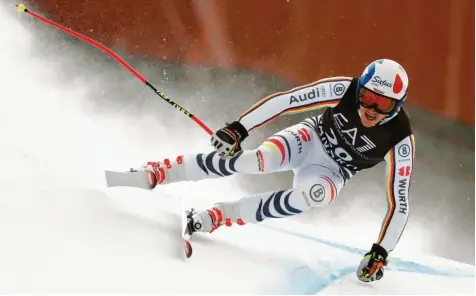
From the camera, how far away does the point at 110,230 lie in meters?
1.91

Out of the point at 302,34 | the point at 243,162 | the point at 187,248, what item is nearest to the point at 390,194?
the point at 243,162

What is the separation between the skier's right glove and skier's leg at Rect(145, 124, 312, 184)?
8 cm

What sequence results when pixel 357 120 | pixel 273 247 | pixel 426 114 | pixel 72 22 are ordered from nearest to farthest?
pixel 357 120, pixel 273 247, pixel 72 22, pixel 426 114

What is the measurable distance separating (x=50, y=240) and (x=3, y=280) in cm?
18

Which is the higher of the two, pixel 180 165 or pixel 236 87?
pixel 236 87

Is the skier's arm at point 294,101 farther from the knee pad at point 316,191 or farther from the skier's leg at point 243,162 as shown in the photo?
the knee pad at point 316,191

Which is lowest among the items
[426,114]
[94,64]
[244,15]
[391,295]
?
[391,295]

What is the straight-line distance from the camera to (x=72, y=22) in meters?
2.84

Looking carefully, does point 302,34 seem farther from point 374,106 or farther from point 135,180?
point 135,180

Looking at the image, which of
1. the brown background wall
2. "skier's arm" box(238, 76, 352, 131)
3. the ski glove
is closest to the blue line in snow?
the ski glove

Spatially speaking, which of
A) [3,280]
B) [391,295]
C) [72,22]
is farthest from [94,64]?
[391,295]

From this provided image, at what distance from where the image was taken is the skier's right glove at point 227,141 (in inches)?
75.4

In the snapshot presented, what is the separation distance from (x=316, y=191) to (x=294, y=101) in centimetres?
29

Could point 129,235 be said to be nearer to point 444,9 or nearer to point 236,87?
point 236,87
